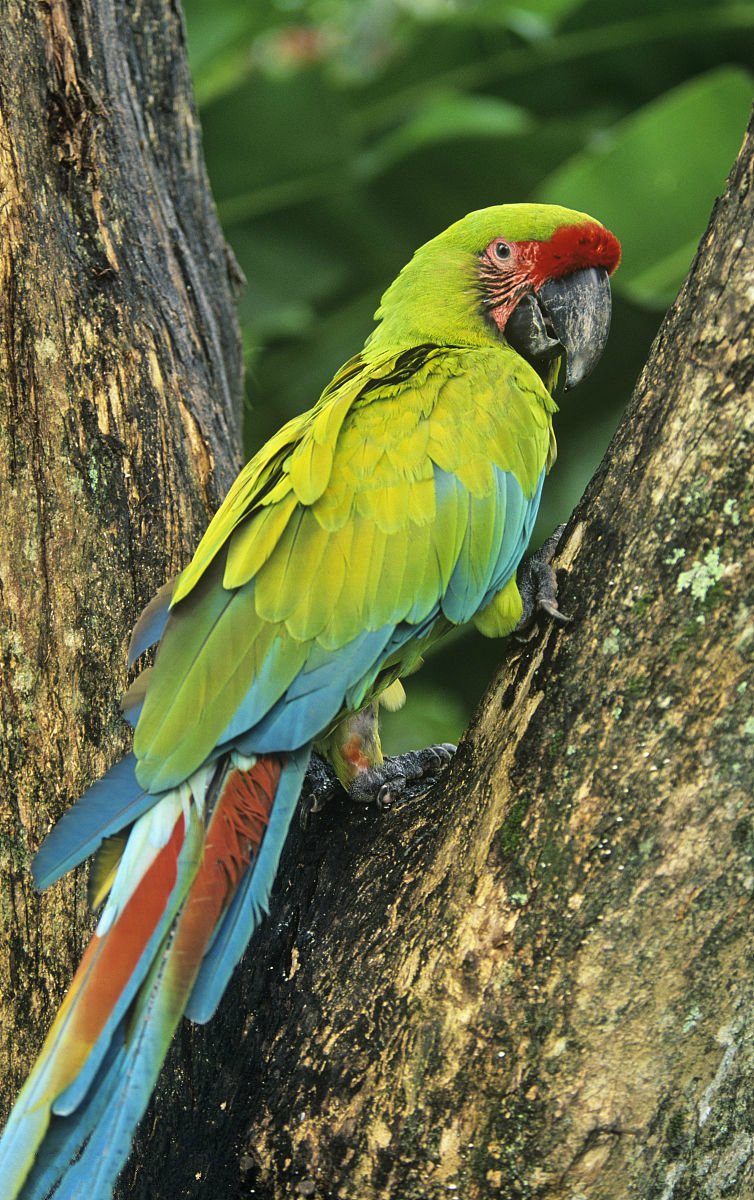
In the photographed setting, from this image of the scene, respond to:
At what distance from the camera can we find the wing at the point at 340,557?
138 cm

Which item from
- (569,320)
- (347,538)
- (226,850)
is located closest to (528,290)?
(569,320)

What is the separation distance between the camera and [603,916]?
1.10 metres

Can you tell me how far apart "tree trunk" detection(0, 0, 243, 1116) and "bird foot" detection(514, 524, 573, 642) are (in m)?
0.58

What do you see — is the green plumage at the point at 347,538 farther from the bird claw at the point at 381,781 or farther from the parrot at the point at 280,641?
the bird claw at the point at 381,781

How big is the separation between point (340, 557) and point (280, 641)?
0.16 metres

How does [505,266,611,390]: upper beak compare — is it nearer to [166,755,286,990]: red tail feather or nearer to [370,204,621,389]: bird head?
[370,204,621,389]: bird head

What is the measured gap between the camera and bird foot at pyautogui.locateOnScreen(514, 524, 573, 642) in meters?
1.25

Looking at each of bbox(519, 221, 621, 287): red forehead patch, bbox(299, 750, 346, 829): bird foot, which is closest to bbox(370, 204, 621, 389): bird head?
bbox(519, 221, 621, 287): red forehead patch

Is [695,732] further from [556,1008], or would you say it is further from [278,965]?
[278,965]

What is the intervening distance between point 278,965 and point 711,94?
295cm

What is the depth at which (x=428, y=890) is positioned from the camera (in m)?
1.27

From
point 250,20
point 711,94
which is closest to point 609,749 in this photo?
point 711,94

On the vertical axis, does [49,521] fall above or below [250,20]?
below

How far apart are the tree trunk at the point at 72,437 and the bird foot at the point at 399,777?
0.40m
